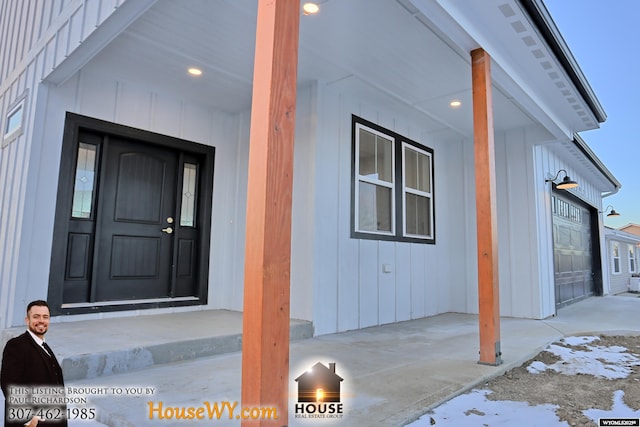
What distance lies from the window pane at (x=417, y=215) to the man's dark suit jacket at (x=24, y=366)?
457cm

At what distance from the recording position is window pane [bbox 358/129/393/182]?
4.83 metres

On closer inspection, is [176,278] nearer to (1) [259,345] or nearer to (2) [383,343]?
(2) [383,343]

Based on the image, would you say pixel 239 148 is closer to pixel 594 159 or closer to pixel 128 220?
pixel 128 220

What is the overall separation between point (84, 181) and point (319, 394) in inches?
125

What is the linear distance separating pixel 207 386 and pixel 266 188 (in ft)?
4.86

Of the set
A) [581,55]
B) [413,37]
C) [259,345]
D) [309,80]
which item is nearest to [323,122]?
[309,80]

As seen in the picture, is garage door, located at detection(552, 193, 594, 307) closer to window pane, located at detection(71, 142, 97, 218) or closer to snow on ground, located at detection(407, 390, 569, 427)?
snow on ground, located at detection(407, 390, 569, 427)

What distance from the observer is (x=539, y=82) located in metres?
4.12

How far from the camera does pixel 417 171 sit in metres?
5.86

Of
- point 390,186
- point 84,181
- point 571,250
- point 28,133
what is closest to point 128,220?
point 84,181

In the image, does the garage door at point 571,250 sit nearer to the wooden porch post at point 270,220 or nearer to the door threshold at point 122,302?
the door threshold at point 122,302

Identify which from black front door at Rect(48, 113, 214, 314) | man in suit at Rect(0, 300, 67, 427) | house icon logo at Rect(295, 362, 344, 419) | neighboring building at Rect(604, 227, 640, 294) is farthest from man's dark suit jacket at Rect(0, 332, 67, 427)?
neighboring building at Rect(604, 227, 640, 294)

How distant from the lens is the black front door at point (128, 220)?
370 centimetres

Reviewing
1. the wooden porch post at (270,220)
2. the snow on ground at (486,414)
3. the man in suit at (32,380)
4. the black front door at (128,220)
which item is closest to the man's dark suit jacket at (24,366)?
the man in suit at (32,380)
